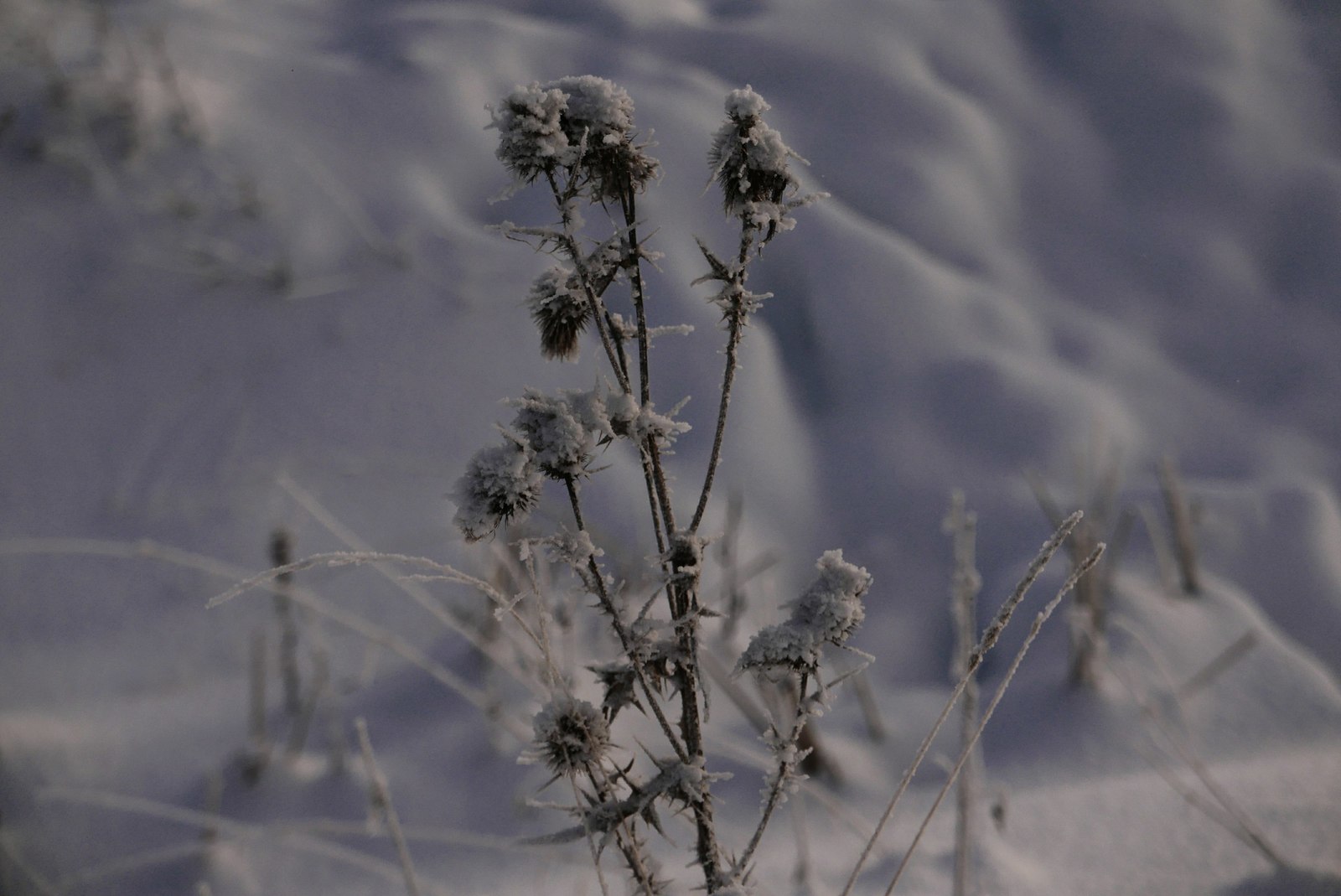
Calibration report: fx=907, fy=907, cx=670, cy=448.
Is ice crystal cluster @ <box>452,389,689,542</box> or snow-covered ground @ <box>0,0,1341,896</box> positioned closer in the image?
ice crystal cluster @ <box>452,389,689,542</box>

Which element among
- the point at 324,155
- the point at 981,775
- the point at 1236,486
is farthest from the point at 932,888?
the point at 324,155

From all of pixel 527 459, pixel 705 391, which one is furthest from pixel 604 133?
pixel 705 391

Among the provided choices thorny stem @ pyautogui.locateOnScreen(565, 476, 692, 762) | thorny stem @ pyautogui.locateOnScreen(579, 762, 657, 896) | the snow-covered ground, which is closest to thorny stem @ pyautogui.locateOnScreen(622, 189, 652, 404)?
thorny stem @ pyautogui.locateOnScreen(565, 476, 692, 762)

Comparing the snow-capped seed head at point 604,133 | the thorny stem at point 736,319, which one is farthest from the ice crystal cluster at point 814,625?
the snow-capped seed head at point 604,133

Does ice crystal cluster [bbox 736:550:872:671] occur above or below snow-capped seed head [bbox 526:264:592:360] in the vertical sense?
below

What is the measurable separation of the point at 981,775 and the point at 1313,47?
348 cm

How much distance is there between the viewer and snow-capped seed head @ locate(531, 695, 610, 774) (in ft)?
2.49

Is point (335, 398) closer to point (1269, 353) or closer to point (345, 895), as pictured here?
point (345, 895)

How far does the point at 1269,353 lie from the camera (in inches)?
113

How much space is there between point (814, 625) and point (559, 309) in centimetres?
34

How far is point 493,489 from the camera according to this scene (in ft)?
2.29

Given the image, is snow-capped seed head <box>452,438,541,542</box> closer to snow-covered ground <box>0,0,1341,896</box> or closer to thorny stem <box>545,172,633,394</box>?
thorny stem <box>545,172,633,394</box>

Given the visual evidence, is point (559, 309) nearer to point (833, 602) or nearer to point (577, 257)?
point (577, 257)

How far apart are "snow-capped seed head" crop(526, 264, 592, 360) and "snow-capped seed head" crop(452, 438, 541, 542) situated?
128 millimetres
